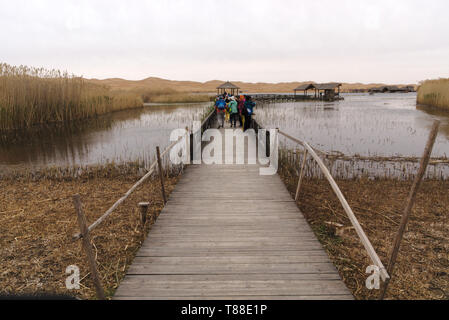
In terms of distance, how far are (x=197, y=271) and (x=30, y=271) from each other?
2.67 meters

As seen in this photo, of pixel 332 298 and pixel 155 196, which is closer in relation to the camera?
pixel 332 298

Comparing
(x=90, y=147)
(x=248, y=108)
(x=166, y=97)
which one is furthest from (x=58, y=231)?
(x=166, y=97)

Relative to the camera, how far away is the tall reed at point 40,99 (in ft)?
51.9

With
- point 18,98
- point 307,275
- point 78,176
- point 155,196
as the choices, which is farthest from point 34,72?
point 307,275

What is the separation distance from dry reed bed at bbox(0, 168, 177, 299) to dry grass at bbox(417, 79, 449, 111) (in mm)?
33109

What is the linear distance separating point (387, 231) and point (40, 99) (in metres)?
20.3

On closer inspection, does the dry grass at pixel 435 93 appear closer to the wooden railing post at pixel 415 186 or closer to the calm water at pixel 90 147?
the calm water at pixel 90 147

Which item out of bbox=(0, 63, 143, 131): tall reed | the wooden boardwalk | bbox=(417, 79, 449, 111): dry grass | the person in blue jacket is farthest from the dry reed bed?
bbox=(417, 79, 449, 111): dry grass

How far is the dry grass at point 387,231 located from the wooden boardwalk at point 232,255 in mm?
608

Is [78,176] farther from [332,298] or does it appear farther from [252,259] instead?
[332,298]

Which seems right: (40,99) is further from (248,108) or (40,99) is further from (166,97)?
(166,97)

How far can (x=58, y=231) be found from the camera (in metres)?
5.55

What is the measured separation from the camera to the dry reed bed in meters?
4.01
